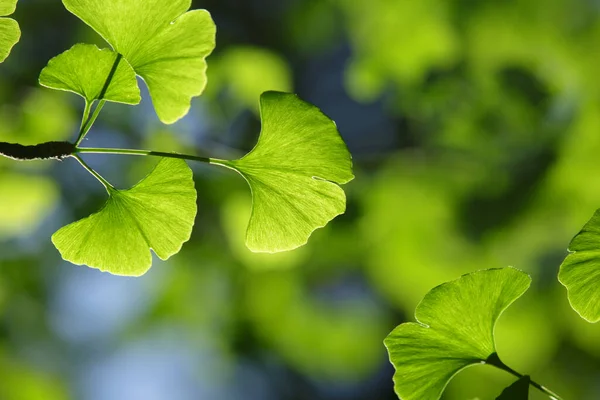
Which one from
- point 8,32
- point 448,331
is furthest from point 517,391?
point 8,32

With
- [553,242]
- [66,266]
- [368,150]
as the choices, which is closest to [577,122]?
[553,242]

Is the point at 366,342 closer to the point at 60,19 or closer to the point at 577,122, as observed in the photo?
the point at 577,122

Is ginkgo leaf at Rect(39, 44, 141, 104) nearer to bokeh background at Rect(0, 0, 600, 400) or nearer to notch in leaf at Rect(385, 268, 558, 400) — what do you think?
notch in leaf at Rect(385, 268, 558, 400)

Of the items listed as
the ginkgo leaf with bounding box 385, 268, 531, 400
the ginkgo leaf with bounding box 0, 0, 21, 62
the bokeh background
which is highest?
the ginkgo leaf with bounding box 0, 0, 21, 62

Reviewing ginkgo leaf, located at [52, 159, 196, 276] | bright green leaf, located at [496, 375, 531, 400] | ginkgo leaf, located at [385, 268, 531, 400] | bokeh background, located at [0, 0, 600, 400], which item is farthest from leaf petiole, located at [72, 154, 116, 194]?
bokeh background, located at [0, 0, 600, 400]

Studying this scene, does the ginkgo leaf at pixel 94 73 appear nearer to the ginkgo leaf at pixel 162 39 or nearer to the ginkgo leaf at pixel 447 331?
the ginkgo leaf at pixel 162 39

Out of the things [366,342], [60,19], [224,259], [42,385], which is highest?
[60,19]
